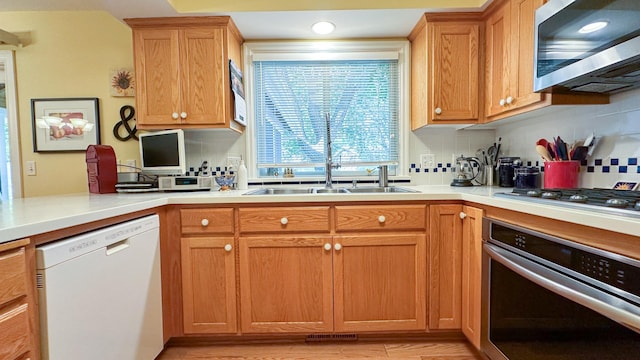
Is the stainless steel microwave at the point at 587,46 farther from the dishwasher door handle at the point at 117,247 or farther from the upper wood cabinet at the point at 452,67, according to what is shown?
the dishwasher door handle at the point at 117,247

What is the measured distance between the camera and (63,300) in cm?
91

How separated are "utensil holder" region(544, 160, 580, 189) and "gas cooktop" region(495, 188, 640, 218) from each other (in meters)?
0.34

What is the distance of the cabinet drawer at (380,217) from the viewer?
158cm

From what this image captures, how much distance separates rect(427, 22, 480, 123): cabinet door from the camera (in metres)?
1.86

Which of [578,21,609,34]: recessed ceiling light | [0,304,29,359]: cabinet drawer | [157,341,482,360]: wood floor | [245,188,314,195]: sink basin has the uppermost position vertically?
[578,21,609,34]: recessed ceiling light

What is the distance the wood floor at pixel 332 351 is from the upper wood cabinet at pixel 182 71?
1.35 metres

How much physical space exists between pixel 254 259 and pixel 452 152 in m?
1.65

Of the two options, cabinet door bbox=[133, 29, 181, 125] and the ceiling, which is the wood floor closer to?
cabinet door bbox=[133, 29, 181, 125]

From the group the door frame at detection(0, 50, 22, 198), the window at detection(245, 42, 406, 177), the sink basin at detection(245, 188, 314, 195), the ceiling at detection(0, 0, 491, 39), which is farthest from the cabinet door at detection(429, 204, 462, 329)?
the door frame at detection(0, 50, 22, 198)

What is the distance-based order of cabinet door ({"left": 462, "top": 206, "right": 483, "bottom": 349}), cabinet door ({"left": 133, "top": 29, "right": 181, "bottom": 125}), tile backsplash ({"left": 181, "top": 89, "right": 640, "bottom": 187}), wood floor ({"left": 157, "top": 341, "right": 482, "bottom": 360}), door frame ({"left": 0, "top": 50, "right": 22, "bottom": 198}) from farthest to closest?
1. door frame ({"left": 0, "top": 50, "right": 22, "bottom": 198})
2. cabinet door ({"left": 133, "top": 29, "right": 181, "bottom": 125})
3. wood floor ({"left": 157, "top": 341, "right": 482, "bottom": 360})
4. cabinet door ({"left": 462, "top": 206, "right": 483, "bottom": 349})
5. tile backsplash ({"left": 181, "top": 89, "right": 640, "bottom": 187})

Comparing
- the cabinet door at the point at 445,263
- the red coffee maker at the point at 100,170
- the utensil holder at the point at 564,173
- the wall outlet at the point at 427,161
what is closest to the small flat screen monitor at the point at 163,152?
the red coffee maker at the point at 100,170

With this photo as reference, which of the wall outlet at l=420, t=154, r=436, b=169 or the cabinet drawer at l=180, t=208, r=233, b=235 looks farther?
the wall outlet at l=420, t=154, r=436, b=169

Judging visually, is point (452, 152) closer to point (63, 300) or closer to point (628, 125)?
point (628, 125)

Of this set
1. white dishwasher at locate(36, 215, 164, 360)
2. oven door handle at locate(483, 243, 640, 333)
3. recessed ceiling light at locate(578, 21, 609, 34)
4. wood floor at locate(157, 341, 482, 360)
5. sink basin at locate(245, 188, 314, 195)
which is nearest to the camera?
oven door handle at locate(483, 243, 640, 333)
